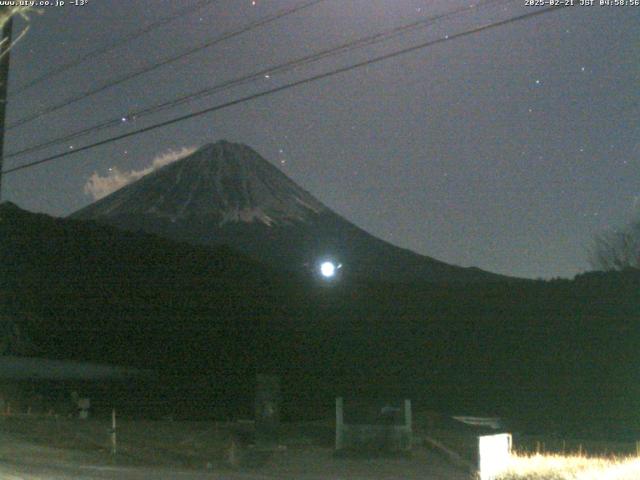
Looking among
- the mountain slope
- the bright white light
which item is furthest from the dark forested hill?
the mountain slope

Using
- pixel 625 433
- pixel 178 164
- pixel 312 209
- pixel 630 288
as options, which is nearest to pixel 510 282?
pixel 630 288

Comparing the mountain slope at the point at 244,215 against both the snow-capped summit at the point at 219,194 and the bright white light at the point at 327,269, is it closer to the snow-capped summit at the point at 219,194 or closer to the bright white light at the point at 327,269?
the snow-capped summit at the point at 219,194

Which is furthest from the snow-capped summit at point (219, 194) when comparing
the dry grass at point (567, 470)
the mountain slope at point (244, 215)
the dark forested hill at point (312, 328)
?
the dry grass at point (567, 470)

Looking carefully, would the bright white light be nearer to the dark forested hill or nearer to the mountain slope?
the dark forested hill

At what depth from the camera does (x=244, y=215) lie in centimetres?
7612

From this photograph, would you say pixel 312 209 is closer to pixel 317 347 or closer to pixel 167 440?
pixel 317 347

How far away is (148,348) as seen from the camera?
32.3m

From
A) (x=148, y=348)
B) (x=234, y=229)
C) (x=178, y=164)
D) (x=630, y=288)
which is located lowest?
(x=148, y=348)

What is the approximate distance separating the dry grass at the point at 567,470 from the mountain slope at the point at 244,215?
35.8 metres

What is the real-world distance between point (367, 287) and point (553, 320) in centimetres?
696

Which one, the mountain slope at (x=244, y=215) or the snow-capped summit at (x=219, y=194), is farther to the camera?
the snow-capped summit at (x=219, y=194)

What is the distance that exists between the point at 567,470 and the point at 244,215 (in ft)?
214

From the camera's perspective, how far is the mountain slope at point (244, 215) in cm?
5878

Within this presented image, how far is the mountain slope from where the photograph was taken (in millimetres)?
58781
